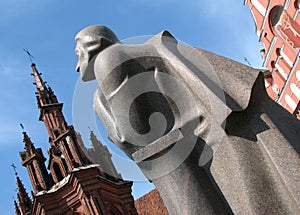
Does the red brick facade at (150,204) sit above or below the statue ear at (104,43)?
above

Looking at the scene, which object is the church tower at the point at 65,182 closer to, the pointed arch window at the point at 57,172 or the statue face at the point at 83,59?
the pointed arch window at the point at 57,172

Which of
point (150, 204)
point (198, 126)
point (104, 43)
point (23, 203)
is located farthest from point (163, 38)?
point (150, 204)

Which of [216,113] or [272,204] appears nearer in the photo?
[272,204]

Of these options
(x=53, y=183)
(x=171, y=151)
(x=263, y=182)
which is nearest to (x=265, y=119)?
(x=263, y=182)

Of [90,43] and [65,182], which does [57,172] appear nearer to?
[65,182]

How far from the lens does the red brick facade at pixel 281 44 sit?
63.9ft

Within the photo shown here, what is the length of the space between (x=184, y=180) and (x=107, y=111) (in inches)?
28.8

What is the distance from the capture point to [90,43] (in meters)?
3.51

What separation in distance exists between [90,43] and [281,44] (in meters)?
18.5

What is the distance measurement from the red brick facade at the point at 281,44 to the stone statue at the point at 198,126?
1666 centimetres

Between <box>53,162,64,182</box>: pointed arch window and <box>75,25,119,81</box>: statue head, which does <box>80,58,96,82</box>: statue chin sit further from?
<box>53,162,64,182</box>: pointed arch window

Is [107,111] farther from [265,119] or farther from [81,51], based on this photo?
[265,119]

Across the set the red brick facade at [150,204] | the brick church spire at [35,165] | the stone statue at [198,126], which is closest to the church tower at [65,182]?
the brick church spire at [35,165]

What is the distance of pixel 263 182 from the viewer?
2904 millimetres
